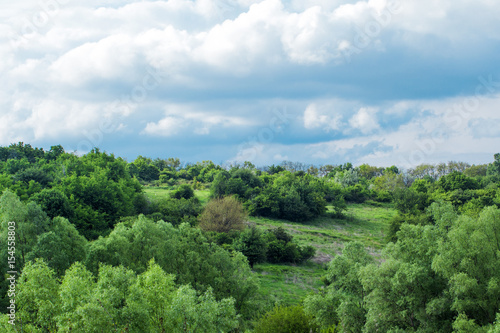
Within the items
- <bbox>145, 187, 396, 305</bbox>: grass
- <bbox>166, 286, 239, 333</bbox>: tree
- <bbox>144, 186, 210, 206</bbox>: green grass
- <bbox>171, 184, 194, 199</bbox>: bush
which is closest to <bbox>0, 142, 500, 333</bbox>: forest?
<bbox>166, 286, 239, 333</bbox>: tree

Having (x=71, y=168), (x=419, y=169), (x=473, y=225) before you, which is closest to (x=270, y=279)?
(x=473, y=225)

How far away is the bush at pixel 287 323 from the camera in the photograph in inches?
925

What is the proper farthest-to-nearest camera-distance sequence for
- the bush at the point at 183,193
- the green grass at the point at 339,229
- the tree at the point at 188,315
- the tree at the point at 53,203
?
the bush at the point at 183,193
the green grass at the point at 339,229
the tree at the point at 53,203
the tree at the point at 188,315

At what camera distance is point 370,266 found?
2172cm

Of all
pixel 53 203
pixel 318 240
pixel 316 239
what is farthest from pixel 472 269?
pixel 316 239

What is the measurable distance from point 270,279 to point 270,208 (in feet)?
126

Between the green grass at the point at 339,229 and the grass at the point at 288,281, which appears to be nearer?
the grass at the point at 288,281

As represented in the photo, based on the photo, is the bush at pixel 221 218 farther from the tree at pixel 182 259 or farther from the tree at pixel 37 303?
the tree at pixel 37 303

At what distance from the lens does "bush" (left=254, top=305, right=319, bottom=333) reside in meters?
23.5

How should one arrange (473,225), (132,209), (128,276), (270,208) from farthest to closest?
(270,208) → (132,209) → (473,225) → (128,276)

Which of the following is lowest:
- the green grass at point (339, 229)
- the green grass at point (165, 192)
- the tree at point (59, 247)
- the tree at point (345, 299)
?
the green grass at point (339, 229)

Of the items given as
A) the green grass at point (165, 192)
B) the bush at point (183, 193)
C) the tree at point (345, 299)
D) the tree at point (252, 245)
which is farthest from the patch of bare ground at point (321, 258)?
the green grass at point (165, 192)

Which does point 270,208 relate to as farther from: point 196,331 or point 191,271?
point 196,331

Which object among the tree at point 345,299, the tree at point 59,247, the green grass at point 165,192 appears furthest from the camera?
the green grass at point 165,192
